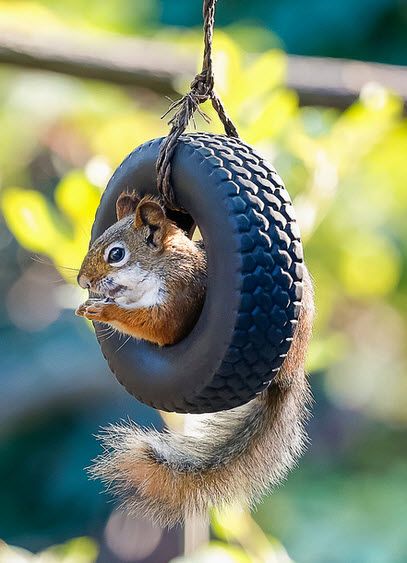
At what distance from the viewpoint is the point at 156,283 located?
3.49ft

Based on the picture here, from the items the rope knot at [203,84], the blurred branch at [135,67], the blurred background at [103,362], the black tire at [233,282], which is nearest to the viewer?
the black tire at [233,282]

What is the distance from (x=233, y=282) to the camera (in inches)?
37.8

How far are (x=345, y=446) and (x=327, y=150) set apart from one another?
2.01 meters

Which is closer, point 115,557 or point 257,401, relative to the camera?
point 257,401

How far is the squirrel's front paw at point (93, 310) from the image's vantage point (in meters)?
1.03

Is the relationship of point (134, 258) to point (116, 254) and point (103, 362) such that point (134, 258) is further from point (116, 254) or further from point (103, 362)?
point (103, 362)

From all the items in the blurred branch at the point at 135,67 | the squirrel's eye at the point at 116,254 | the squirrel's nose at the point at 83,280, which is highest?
the blurred branch at the point at 135,67

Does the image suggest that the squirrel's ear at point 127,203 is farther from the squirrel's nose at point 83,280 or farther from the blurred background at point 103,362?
the blurred background at point 103,362

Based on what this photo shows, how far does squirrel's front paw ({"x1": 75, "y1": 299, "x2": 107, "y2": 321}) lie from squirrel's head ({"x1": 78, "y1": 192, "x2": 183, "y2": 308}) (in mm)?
18

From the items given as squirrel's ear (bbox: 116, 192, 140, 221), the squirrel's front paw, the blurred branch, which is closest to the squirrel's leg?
the squirrel's front paw

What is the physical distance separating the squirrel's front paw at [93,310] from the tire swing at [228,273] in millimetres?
62

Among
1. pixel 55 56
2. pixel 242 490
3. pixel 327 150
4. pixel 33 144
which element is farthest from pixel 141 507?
pixel 33 144

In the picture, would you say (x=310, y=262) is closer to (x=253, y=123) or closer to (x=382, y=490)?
(x=382, y=490)

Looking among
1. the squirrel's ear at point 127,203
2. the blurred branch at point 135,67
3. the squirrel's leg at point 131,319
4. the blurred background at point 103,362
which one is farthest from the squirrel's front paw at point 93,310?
the blurred background at point 103,362
